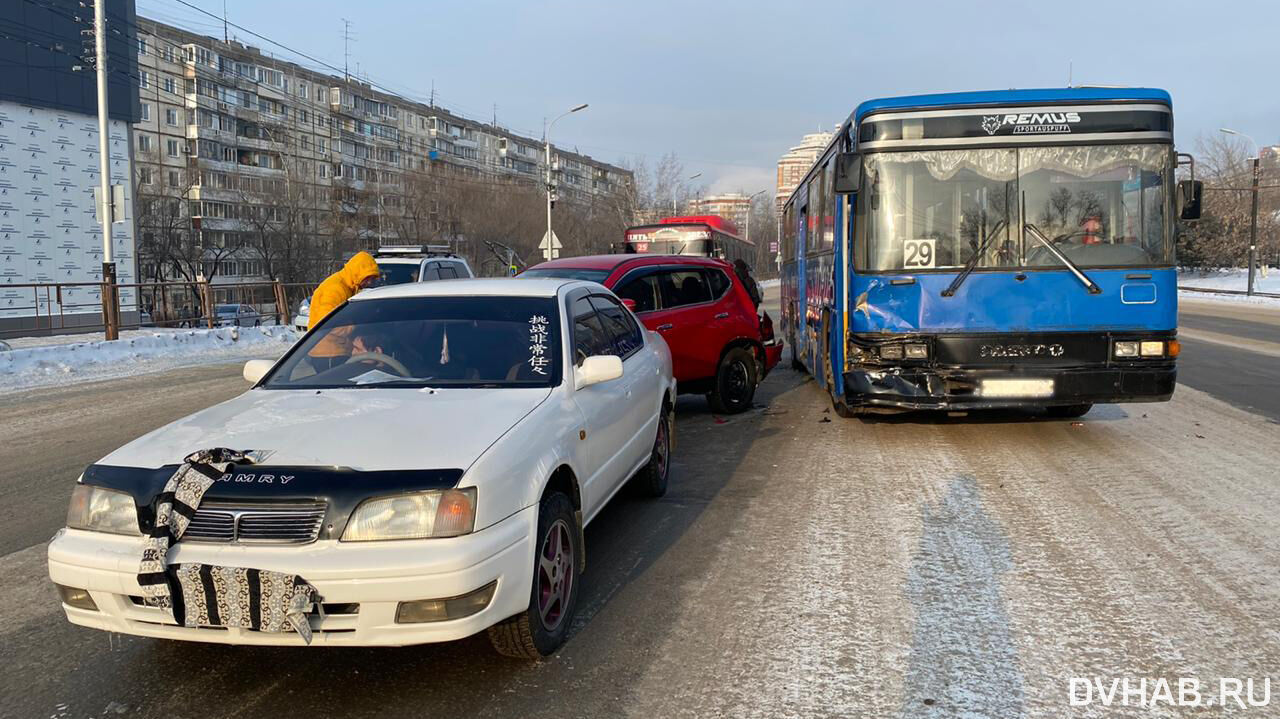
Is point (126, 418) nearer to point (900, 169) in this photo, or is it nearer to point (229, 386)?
point (229, 386)

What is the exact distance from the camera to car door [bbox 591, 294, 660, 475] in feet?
Answer: 17.7

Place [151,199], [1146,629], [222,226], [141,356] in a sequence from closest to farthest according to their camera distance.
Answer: [1146,629]
[141,356]
[151,199]
[222,226]

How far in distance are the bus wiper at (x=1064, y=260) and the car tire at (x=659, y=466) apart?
362 cm

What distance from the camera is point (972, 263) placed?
7832 mm

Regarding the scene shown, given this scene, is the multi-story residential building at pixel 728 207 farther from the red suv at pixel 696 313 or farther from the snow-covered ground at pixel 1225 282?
the red suv at pixel 696 313

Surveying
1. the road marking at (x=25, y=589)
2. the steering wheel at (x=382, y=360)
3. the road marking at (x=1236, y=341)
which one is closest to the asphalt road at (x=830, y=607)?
the road marking at (x=25, y=589)

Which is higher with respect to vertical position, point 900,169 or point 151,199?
point 151,199

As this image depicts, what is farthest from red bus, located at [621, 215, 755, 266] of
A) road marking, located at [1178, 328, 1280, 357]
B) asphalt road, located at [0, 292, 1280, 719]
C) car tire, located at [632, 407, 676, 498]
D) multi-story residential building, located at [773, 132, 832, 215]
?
multi-story residential building, located at [773, 132, 832, 215]

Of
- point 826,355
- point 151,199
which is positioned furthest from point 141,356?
A: point 151,199

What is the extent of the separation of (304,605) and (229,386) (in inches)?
445

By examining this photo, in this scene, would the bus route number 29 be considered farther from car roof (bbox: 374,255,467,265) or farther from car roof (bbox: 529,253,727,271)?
car roof (bbox: 374,255,467,265)

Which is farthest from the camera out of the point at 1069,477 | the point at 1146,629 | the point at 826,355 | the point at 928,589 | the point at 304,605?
the point at 826,355

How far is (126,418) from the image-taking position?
33.1ft

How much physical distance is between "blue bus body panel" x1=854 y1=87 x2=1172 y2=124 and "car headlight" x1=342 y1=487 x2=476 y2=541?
607cm
